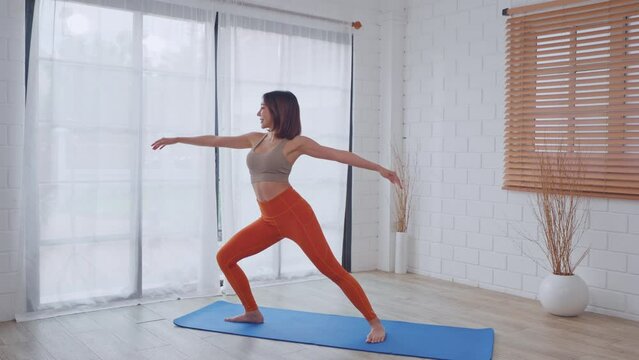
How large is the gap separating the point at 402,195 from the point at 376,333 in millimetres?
2421

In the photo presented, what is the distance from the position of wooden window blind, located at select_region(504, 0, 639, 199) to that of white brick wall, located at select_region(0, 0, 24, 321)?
3.72 m

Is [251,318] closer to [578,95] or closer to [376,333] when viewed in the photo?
[376,333]

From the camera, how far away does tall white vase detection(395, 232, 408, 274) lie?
600cm

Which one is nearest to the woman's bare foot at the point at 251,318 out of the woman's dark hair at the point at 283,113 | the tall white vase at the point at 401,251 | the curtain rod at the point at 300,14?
the woman's dark hair at the point at 283,113

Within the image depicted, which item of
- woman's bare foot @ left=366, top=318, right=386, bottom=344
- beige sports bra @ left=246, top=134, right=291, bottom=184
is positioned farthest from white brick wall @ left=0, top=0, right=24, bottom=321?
woman's bare foot @ left=366, top=318, right=386, bottom=344

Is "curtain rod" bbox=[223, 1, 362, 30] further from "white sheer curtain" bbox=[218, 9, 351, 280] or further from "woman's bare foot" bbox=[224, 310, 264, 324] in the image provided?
"woman's bare foot" bbox=[224, 310, 264, 324]

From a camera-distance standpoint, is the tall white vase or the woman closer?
the woman

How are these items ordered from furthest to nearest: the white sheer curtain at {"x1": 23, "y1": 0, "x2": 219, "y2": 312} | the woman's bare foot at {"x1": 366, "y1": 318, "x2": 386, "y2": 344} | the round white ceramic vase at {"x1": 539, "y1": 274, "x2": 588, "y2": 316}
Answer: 1. the round white ceramic vase at {"x1": 539, "y1": 274, "x2": 588, "y2": 316}
2. the white sheer curtain at {"x1": 23, "y1": 0, "x2": 219, "y2": 312}
3. the woman's bare foot at {"x1": 366, "y1": 318, "x2": 386, "y2": 344}

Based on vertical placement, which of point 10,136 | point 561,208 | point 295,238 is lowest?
point 295,238

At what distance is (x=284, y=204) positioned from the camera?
12.4 feet

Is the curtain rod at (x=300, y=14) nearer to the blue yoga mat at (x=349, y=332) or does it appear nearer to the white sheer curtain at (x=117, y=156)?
the white sheer curtain at (x=117, y=156)

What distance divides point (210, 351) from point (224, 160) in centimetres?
194

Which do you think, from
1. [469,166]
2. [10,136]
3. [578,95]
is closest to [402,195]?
[469,166]

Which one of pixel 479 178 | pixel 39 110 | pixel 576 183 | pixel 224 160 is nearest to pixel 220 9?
pixel 224 160
